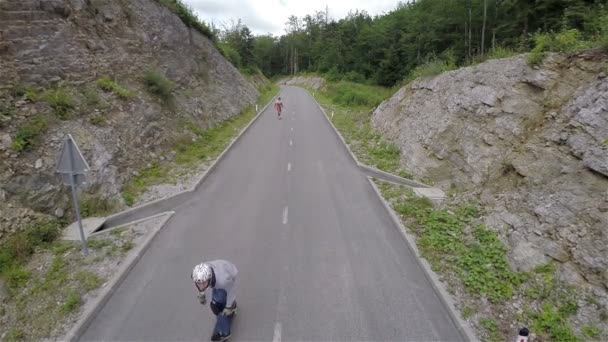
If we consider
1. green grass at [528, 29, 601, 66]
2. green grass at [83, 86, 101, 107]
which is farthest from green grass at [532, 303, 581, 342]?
green grass at [83, 86, 101, 107]

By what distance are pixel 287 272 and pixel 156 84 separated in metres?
13.1

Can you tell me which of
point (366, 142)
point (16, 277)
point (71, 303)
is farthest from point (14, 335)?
point (366, 142)

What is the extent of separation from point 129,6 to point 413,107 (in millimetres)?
16414

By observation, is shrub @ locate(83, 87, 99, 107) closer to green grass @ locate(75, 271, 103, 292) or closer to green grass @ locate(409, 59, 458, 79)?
green grass @ locate(75, 271, 103, 292)

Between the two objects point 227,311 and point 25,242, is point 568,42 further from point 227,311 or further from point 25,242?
point 25,242

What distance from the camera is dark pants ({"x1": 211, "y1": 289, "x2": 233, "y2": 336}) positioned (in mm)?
5219

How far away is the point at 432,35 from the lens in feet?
132

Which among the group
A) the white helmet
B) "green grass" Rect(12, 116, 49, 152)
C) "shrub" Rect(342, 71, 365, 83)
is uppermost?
"shrub" Rect(342, 71, 365, 83)

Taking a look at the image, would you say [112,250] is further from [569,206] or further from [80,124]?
[569,206]

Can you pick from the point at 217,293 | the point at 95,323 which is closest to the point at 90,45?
the point at 95,323

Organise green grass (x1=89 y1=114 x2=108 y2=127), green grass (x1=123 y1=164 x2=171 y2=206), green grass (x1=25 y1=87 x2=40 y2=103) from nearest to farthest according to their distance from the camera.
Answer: green grass (x1=25 y1=87 x2=40 y2=103) → green grass (x1=123 y1=164 x2=171 y2=206) → green grass (x1=89 y1=114 x2=108 y2=127)

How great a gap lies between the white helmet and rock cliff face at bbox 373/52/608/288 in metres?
6.37

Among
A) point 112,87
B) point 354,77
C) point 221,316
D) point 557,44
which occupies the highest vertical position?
point 354,77

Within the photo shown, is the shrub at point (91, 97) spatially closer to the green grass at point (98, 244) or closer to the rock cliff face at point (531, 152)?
the green grass at point (98, 244)
